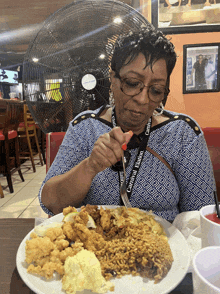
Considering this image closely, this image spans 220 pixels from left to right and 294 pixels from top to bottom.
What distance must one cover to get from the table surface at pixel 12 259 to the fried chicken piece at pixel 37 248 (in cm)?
7

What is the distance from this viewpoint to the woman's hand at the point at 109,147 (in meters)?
0.79

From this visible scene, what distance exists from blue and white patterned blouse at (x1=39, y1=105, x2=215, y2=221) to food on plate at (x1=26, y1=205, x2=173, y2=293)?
11.0 inches

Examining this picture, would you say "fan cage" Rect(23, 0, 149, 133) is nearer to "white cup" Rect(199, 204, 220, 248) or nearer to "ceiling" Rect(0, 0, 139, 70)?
"white cup" Rect(199, 204, 220, 248)

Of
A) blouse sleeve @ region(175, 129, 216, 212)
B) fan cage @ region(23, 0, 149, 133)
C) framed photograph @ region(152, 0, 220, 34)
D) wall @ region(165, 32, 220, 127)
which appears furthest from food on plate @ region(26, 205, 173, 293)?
framed photograph @ region(152, 0, 220, 34)

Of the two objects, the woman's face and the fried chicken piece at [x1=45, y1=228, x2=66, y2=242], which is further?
the woman's face

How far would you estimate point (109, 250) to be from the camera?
66cm

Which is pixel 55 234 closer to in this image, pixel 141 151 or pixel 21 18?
pixel 141 151

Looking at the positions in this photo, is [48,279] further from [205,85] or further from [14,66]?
[14,66]

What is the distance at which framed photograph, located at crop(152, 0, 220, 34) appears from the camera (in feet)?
6.21

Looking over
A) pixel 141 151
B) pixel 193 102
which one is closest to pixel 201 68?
pixel 193 102

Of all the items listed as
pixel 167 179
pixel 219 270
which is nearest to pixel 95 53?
pixel 167 179

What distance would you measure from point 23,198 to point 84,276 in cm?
344

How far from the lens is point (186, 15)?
192 centimetres

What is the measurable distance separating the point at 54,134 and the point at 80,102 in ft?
1.30
